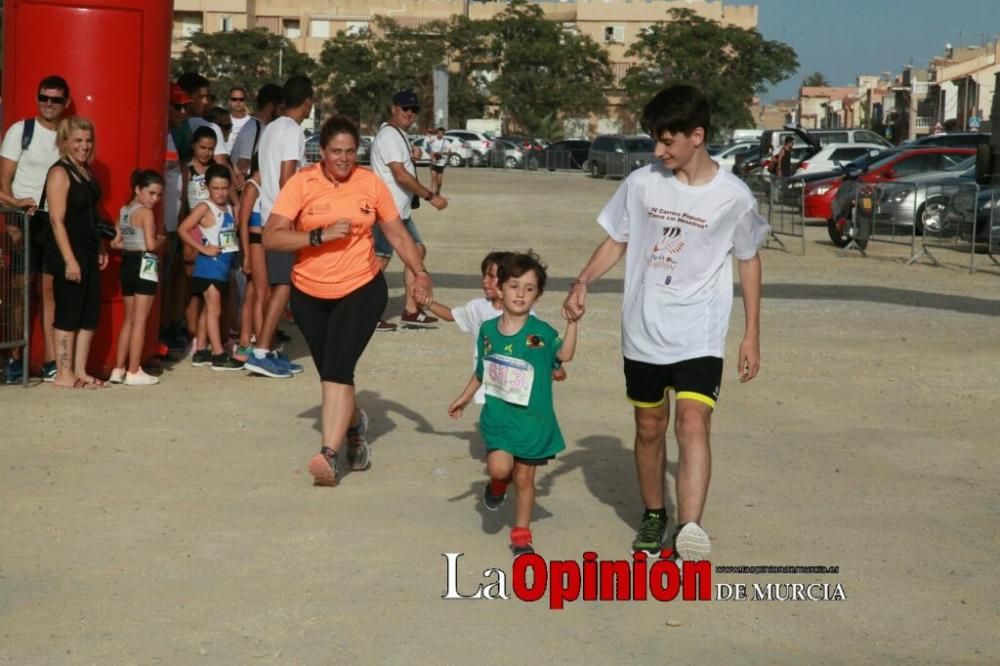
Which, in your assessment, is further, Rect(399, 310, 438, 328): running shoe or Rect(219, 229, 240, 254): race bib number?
Rect(399, 310, 438, 328): running shoe

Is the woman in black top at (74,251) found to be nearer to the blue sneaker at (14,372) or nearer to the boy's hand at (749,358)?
the blue sneaker at (14,372)

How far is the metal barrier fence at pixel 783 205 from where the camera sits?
23.2 meters

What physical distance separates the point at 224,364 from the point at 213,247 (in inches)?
31.1

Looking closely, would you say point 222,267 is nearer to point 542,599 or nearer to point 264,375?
point 264,375

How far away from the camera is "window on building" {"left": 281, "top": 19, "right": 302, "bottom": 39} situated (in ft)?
395

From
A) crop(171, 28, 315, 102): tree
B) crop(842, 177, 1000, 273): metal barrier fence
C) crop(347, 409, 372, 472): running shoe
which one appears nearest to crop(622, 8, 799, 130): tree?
crop(171, 28, 315, 102): tree

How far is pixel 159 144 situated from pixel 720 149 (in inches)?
1687

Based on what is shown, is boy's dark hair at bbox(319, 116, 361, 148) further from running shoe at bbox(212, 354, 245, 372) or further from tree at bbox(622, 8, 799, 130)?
tree at bbox(622, 8, 799, 130)

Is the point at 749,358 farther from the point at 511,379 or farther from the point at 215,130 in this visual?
the point at 215,130

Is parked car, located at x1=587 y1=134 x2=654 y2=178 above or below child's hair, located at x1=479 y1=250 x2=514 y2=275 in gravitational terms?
above

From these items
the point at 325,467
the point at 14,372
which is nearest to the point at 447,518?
the point at 325,467

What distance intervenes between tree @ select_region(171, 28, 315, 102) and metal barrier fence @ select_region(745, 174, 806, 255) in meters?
67.9

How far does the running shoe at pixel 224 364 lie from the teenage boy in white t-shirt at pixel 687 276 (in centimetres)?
510

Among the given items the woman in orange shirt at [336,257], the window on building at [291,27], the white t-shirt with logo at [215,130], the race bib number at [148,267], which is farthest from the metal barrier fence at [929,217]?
the window on building at [291,27]
